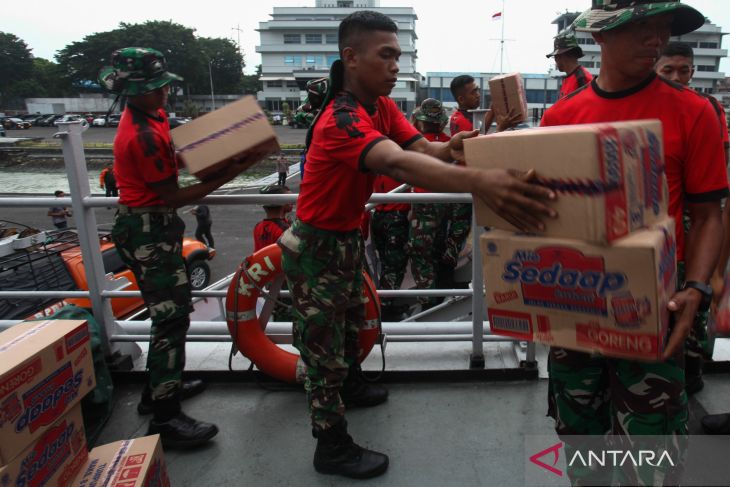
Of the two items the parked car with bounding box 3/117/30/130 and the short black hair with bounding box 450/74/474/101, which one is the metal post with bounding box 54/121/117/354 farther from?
the parked car with bounding box 3/117/30/130

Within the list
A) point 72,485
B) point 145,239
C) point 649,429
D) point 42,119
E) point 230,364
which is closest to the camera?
point 649,429

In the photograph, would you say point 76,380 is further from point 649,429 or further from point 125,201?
point 649,429

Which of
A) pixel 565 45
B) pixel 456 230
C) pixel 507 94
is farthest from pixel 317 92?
pixel 565 45

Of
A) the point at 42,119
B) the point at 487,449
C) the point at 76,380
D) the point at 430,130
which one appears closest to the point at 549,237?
the point at 487,449

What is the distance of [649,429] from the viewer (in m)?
1.55

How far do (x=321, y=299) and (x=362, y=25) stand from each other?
3.55 feet

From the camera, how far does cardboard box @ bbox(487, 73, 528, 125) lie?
142 inches

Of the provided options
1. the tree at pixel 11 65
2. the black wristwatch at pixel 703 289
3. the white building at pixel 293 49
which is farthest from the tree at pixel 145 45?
the black wristwatch at pixel 703 289

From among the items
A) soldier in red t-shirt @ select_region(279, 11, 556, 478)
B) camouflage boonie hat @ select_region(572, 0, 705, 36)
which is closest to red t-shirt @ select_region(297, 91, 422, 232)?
soldier in red t-shirt @ select_region(279, 11, 556, 478)

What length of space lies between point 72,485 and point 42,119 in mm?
62736

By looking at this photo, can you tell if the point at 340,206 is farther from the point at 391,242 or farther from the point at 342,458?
the point at 391,242

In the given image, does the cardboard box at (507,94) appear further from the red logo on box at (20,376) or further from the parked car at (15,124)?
the parked car at (15,124)

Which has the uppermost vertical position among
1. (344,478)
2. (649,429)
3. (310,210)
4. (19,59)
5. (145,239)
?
(19,59)

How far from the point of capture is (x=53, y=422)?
5.81 ft
